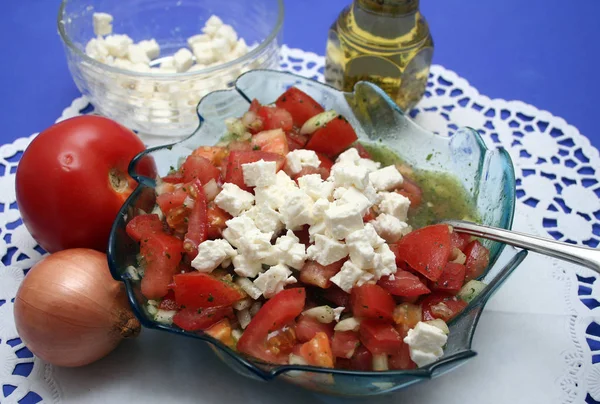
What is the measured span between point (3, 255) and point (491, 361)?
1661 mm

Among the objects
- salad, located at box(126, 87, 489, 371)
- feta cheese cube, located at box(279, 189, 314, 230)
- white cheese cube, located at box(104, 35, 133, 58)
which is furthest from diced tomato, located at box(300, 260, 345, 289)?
white cheese cube, located at box(104, 35, 133, 58)

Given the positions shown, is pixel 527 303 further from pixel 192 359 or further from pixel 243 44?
pixel 243 44

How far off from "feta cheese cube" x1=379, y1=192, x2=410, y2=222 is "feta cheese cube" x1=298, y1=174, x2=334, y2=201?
0.61 ft

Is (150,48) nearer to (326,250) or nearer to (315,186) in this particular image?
(315,186)

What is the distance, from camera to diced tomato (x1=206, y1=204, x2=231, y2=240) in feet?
5.52

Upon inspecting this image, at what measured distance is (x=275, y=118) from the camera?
201 centimetres

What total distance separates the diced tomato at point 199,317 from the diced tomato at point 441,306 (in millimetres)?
547

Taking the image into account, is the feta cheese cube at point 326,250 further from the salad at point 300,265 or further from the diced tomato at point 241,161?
the diced tomato at point 241,161

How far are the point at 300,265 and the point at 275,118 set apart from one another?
2.06 ft

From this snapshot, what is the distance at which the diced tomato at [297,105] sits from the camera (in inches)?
80.6

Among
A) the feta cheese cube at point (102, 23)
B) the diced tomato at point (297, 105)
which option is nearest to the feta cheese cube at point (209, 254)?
the diced tomato at point (297, 105)

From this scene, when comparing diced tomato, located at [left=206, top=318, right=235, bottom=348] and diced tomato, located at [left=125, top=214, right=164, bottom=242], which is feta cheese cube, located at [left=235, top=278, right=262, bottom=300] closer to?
diced tomato, located at [left=206, top=318, right=235, bottom=348]

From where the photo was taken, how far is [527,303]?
191cm

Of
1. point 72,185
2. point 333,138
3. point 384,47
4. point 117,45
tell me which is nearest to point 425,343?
point 333,138
